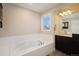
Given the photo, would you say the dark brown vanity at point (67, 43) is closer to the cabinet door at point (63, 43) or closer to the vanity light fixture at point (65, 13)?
the cabinet door at point (63, 43)

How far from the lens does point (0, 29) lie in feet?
2.50

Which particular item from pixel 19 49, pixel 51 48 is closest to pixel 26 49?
pixel 19 49

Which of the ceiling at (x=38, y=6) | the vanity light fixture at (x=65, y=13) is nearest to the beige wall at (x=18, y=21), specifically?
the ceiling at (x=38, y=6)

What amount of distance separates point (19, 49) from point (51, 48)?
1.29 ft

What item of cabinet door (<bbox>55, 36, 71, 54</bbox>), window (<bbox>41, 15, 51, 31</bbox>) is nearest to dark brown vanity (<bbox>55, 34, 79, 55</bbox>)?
cabinet door (<bbox>55, 36, 71, 54</bbox>)

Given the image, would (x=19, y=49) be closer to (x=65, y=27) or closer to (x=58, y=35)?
(x=58, y=35)

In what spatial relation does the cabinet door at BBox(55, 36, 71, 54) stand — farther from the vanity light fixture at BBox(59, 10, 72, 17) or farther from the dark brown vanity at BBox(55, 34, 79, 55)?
the vanity light fixture at BBox(59, 10, 72, 17)

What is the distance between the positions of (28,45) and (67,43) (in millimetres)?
515

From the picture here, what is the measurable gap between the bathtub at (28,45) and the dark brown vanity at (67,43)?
0.08m

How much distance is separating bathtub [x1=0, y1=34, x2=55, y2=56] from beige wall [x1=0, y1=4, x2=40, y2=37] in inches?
2.7

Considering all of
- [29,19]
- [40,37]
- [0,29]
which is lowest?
[40,37]

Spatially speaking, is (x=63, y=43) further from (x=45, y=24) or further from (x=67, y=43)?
(x=45, y=24)

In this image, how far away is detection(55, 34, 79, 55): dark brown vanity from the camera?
0.94 m

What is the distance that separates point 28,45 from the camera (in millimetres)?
988
